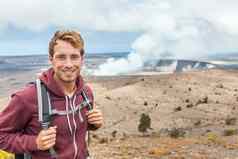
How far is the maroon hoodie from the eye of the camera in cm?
355

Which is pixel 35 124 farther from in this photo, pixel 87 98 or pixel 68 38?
pixel 68 38

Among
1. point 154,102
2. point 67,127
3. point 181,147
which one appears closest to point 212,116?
point 154,102

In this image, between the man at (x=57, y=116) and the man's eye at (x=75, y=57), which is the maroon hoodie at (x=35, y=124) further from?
the man's eye at (x=75, y=57)

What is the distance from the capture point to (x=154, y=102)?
149 feet

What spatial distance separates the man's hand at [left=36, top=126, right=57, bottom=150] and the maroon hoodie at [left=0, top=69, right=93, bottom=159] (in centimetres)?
5

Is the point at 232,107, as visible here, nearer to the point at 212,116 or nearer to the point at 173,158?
the point at 212,116

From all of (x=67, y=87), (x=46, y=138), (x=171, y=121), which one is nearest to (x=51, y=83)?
(x=67, y=87)

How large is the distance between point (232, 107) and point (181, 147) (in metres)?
25.3

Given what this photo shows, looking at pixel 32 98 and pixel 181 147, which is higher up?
pixel 32 98

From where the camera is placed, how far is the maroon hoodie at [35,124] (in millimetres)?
3555

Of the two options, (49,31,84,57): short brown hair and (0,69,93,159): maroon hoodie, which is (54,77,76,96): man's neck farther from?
(49,31,84,57): short brown hair

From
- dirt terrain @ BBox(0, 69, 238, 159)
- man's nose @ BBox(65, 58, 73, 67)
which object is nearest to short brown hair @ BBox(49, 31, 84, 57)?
man's nose @ BBox(65, 58, 73, 67)

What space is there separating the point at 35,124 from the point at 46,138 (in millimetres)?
207

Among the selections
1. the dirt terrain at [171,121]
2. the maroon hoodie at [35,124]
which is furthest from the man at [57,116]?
the dirt terrain at [171,121]
